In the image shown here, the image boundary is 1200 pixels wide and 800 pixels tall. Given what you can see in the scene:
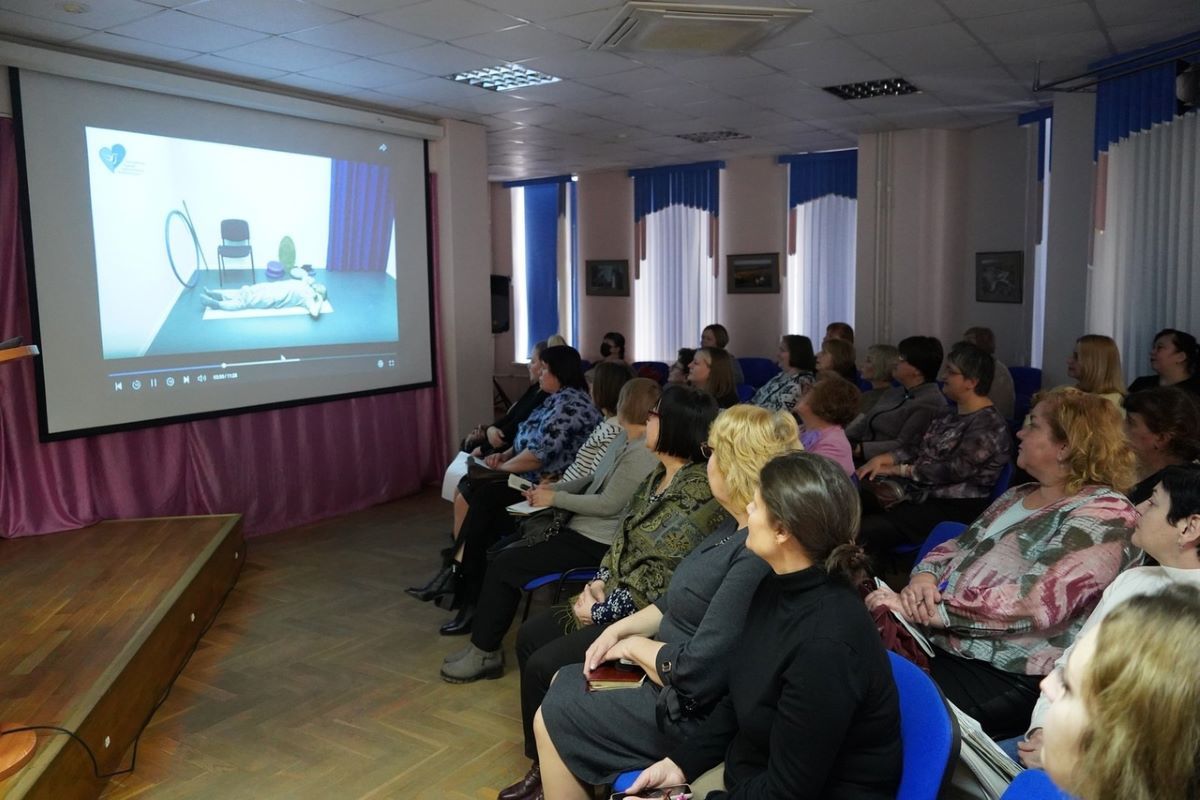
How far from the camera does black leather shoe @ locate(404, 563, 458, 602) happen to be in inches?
197

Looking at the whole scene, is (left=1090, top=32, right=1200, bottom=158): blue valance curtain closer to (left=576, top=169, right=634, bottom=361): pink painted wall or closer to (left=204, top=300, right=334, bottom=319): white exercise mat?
(left=204, top=300, right=334, bottom=319): white exercise mat

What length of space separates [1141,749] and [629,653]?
168 centimetres

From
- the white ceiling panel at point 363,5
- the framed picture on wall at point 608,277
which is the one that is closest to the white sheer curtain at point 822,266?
the framed picture on wall at point 608,277

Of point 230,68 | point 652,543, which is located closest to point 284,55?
point 230,68

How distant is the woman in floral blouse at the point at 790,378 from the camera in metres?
6.12

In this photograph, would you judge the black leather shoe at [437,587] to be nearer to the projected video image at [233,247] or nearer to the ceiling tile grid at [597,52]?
the projected video image at [233,247]

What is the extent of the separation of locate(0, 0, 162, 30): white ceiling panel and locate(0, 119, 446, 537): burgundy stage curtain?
0.75 m

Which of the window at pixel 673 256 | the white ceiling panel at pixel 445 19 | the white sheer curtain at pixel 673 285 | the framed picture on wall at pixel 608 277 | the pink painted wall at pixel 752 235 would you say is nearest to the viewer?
the white ceiling panel at pixel 445 19

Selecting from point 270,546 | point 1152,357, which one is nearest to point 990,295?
point 1152,357

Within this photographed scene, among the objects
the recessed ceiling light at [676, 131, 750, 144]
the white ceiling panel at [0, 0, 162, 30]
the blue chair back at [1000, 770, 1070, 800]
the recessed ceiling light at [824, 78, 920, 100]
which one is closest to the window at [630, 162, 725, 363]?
the recessed ceiling light at [676, 131, 750, 144]

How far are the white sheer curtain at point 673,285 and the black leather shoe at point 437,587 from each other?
634 cm

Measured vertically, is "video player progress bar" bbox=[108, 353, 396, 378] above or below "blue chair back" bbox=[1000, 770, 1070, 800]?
above

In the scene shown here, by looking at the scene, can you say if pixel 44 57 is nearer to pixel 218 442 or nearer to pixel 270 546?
pixel 218 442

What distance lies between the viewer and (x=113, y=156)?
540 cm
